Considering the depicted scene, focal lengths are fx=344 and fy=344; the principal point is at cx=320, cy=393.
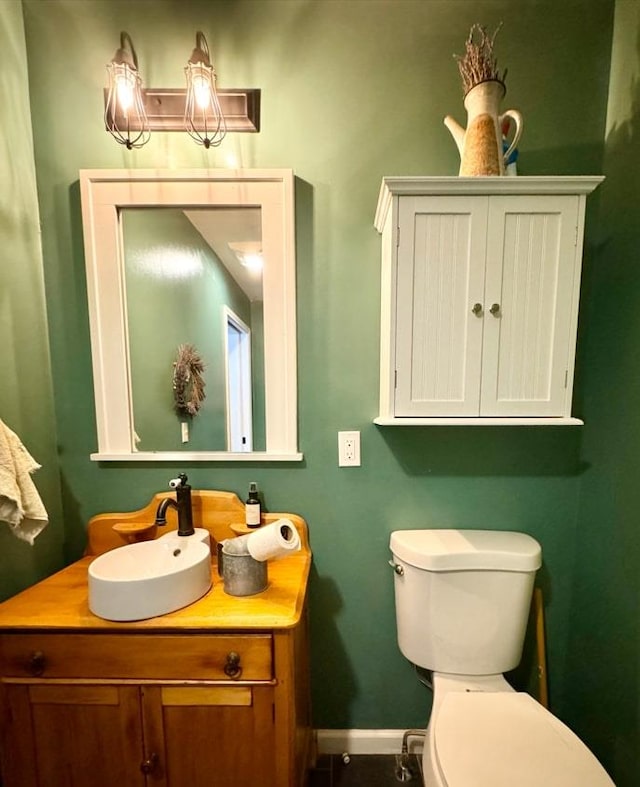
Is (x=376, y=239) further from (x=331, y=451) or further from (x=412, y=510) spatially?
(x=412, y=510)

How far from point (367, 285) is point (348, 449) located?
1.92 ft

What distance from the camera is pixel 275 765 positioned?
0.89 metres

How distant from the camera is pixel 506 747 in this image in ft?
2.81

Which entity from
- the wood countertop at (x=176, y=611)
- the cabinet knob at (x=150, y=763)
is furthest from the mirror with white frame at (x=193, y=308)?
the cabinet knob at (x=150, y=763)

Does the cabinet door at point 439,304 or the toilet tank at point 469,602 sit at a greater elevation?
the cabinet door at point 439,304

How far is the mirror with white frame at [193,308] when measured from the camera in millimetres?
1161

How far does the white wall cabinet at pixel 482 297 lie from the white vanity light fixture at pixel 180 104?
0.54 m

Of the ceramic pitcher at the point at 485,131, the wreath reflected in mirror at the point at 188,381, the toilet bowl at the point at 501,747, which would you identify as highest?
the ceramic pitcher at the point at 485,131

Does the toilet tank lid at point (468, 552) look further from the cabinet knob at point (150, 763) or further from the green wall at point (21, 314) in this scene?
the green wall at point (21, 314)

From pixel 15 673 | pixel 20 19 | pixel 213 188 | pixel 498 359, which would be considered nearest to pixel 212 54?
pixel 213 188

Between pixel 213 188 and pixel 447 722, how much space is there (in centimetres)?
174

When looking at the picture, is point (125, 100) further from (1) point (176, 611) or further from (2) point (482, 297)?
(1) point (176, 611)

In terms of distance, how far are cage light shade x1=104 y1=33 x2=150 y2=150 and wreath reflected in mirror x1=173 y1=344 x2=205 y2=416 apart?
65 cm

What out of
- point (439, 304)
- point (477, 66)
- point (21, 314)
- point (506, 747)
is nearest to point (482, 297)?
point (439, 304)
